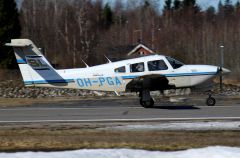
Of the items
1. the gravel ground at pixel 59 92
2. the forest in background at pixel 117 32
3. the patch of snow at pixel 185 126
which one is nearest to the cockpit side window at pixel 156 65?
the patch of snow at pixel 185 126

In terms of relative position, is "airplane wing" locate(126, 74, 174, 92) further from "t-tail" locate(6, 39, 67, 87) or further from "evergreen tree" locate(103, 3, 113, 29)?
"evergreen tree" locate(103, 3, 113, 29)

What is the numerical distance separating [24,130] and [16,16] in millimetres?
38087

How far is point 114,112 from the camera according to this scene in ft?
68.5

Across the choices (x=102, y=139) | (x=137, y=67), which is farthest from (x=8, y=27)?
(x=102, y=139)

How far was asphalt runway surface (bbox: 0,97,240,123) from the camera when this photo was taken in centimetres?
1892

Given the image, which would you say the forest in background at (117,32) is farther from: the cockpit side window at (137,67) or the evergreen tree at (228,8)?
the cockpit side window at (137,67)

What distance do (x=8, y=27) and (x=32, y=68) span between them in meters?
29.0

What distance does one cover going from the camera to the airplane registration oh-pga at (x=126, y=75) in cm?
2217

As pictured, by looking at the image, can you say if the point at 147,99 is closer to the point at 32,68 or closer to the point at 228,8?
the point at 32,68

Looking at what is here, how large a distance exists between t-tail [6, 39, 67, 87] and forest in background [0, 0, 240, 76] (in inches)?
936

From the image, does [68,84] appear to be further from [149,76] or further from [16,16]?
[16,16]

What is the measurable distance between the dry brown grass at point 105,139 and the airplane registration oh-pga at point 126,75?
6.68 meters

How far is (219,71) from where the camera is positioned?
22.5 meters

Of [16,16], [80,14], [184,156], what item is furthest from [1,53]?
[184,156]
